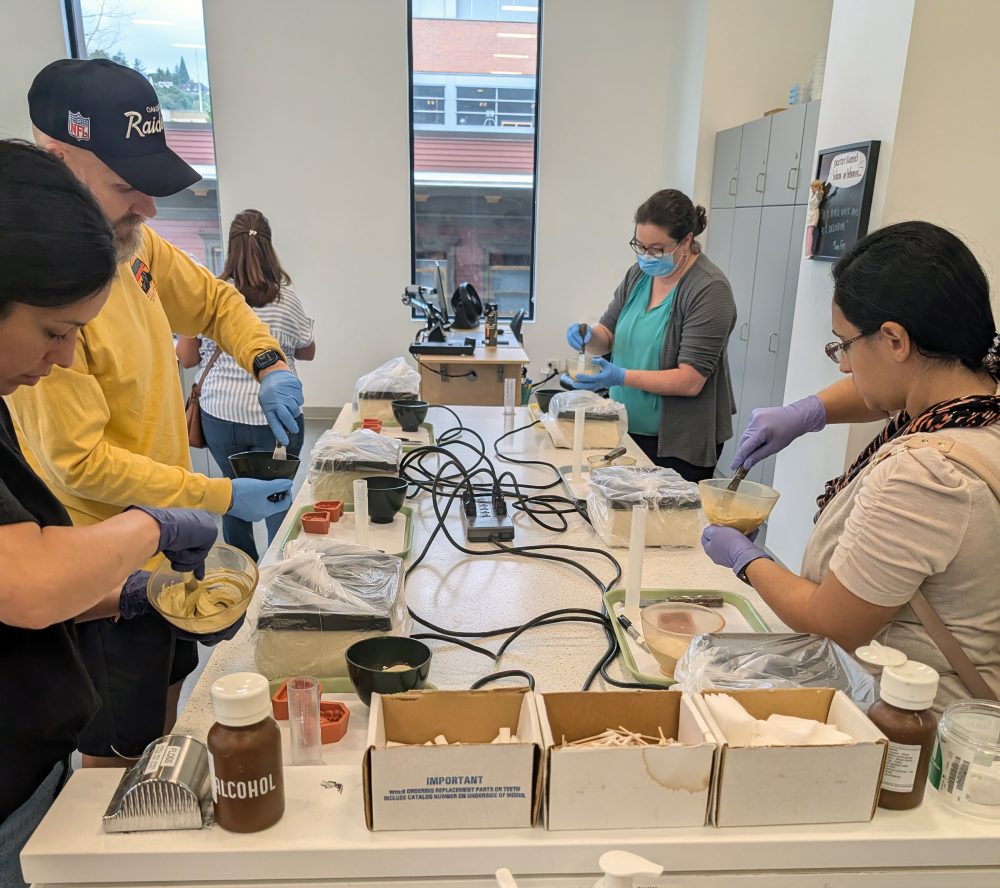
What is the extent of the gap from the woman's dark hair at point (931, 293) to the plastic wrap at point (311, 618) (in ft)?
2.76

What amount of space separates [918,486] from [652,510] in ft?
2.24

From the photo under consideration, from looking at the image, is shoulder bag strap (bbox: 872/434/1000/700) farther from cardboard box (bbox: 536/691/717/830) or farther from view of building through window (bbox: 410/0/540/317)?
Answer: view of building through window (bbox: 410/0/540/317)

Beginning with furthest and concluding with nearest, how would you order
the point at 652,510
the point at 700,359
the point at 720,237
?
the point at 720,237 → the point at 700,359 → the point at 652,510

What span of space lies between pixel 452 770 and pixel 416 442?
5.26 ft

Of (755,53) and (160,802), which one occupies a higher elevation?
(755,53)

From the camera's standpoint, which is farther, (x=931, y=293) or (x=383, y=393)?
(x=383, y=393)

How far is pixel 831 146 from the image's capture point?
263cm

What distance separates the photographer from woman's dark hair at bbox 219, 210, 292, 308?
277 cm

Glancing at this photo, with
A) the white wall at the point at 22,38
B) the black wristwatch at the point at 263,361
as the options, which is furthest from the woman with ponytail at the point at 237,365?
the white wall at the point at 22,38

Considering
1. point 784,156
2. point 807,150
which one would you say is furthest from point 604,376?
point 784,156

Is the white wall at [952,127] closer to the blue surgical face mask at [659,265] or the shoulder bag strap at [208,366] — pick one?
the blue surgical face mask at [659,265]

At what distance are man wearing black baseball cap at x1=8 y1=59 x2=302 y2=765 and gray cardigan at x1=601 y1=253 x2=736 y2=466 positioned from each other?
54.8 inches

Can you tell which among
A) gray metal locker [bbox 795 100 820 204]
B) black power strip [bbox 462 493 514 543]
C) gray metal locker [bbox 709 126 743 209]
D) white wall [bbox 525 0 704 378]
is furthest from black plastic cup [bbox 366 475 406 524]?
white wall [bbox 525 0 704 378]

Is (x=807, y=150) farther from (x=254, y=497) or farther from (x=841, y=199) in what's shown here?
(x=254, y=497)
